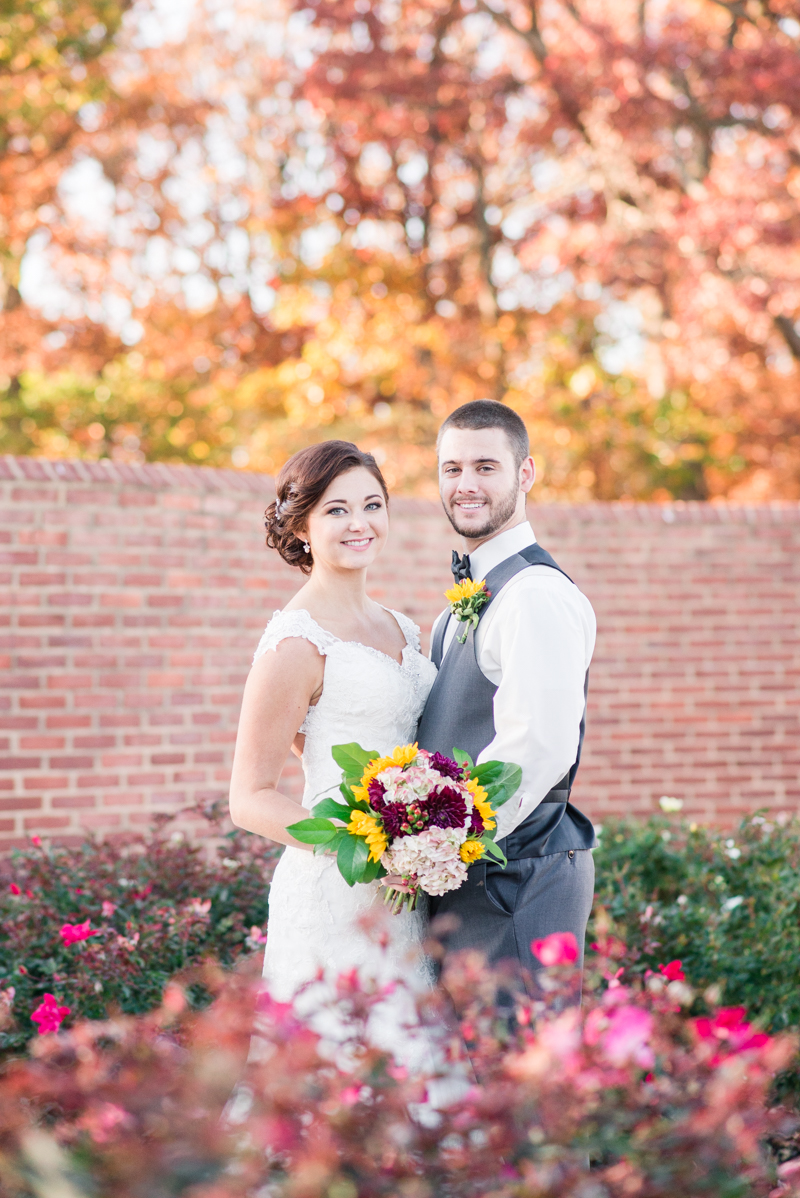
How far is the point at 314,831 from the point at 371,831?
13 centimetres

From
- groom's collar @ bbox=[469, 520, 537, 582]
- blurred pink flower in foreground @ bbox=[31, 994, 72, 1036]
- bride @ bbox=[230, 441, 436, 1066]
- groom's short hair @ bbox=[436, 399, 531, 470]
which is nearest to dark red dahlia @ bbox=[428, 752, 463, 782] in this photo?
bride @ bbox=[230, 441, 436, 1066]

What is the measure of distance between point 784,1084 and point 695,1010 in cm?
44

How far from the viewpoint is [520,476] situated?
291 centimetres

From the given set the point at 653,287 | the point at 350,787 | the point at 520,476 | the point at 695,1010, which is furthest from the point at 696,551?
the point at 653,287

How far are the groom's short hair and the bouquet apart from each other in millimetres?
936

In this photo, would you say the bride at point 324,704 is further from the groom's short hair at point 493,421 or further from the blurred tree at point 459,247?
the blurred tree at point 459,247

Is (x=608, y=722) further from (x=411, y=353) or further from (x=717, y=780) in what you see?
(x=411, y=353)

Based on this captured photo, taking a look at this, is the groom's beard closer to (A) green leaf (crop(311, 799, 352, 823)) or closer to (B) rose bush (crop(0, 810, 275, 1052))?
(A) green leaf (crop(311, 799, 352, 823))

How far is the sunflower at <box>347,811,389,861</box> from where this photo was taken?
2.20m

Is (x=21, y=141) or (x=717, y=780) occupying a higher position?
(x=21, y=141)

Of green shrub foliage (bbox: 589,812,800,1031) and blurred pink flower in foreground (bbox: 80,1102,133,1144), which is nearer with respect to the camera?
blurred pink flower in foreground (bbox: 80,1102,133,1144)

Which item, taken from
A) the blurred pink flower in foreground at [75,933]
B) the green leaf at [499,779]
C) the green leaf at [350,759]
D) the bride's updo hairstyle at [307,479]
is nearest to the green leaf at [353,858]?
the green leaf at [350,759]

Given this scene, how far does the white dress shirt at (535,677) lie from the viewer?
7.91 ft

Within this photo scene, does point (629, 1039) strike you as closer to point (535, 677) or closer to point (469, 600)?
point (535, 677)
